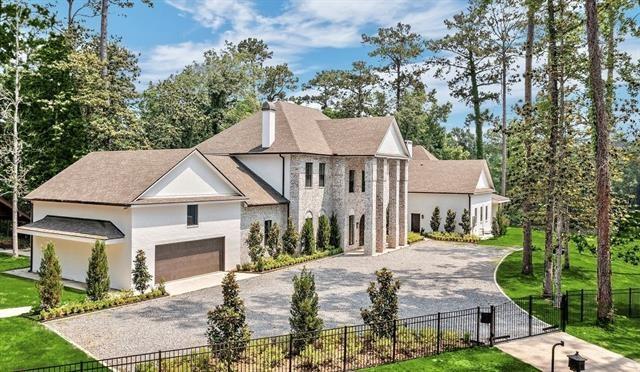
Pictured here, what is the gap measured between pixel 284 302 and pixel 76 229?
1009 cm

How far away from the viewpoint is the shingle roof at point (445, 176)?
138 feet

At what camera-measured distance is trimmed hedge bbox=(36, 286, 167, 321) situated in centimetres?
1595

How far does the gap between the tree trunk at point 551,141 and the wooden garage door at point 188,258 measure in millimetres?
15906

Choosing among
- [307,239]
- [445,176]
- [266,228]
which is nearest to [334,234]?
[307,239]

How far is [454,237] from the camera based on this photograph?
127ft

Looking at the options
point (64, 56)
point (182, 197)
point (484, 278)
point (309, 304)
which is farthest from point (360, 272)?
point (64, 56)

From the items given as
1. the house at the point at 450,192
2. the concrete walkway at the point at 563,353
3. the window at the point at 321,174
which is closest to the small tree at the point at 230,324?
the concrete walkway at the point at 563,353

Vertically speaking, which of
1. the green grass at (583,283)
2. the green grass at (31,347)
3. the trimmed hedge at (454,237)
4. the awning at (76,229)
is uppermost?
the awning at (76,229)

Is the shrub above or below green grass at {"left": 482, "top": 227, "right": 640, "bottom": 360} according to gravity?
above

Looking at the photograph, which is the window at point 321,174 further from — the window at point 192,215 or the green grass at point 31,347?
the green grass at point 31,347

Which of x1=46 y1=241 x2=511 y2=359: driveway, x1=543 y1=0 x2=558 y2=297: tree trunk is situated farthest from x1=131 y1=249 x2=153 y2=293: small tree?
x1=543 y1=0 x2=558 y2=297: tree trunk

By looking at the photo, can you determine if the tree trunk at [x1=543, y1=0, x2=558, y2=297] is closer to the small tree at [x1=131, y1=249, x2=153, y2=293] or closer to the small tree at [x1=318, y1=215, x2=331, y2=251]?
the small tree at [x1=318, y1=215, x2=331, y2=251]

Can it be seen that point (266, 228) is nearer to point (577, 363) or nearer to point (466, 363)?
point (466, 363)

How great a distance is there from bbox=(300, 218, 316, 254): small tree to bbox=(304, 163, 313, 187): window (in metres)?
2.48
